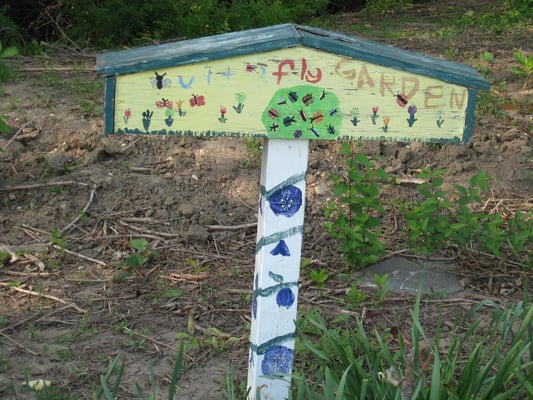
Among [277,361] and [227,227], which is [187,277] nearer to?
[227,227]

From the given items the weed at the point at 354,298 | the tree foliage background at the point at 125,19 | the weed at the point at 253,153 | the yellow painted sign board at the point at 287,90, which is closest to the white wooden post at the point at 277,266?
the yellow painted sign board at the point at 287,90

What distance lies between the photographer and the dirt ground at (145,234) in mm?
4117

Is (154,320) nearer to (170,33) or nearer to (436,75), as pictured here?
(436,75)

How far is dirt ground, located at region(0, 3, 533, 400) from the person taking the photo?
162 inches

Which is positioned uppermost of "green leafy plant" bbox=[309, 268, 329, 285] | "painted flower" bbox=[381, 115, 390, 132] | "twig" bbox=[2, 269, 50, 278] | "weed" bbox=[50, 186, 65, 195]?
"painted flower" bbox=[381, 115, 390, 132]

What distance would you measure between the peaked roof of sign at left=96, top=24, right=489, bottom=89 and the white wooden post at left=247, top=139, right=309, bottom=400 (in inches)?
13.3

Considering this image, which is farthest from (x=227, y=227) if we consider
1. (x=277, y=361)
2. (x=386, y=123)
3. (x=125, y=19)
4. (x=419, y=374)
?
(x=125, y=19)

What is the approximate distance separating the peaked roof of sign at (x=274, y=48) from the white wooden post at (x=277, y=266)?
34 cm

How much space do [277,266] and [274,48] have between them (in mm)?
757

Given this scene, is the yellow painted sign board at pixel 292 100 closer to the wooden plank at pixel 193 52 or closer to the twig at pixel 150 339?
the wooden plank at pixel 193 52

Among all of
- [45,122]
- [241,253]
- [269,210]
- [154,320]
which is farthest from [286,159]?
[45,122]

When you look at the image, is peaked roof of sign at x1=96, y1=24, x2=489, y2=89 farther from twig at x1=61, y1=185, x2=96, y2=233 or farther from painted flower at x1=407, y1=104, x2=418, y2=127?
twig at x1=61, y1=185, x2=96, y2=233

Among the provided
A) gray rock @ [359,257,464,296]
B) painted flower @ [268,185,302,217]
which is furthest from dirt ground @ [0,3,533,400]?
painted flower @ [268,185,302,217]

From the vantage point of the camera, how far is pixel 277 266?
10.7ft
